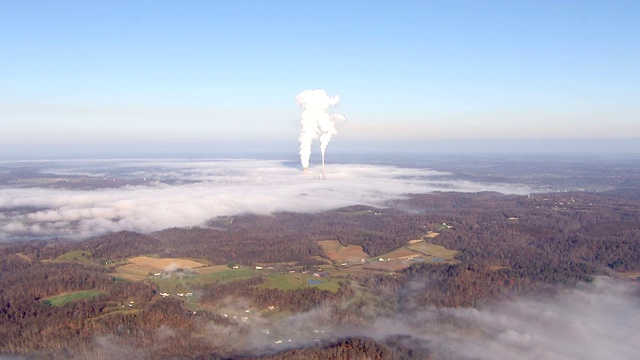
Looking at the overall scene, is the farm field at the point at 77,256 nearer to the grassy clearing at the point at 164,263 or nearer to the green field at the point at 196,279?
the grassy clearing at the point at 164,263

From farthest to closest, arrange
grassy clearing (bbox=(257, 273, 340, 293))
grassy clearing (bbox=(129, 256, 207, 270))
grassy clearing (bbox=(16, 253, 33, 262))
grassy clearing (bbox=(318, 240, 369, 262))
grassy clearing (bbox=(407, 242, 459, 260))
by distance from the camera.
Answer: grassy clearing (bbox=(407, 242, 459, 260)) → grassy clearing (bbox=(318, 240, 369, 262)) → grassy clearing (bbox=(16, 253, 33, 262)) → grassy clearing (bbox=(129, 256, 207, 270)) → grassy clearing (bbox=(257, 273, 340, 293))

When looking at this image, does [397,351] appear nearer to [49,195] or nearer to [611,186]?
[49,195]

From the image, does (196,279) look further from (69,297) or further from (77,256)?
(77,256)

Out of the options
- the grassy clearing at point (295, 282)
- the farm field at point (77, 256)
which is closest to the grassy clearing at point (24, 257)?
the farm field at point (77, 256)

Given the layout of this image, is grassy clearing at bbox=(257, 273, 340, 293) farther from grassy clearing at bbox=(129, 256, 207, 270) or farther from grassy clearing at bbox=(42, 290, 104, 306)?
grassy clearing at bbox=(42, 290, 104, 306)

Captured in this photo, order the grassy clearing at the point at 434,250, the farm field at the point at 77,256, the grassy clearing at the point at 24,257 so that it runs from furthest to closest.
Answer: the grassy clearing at the point at 434,250 < the farm field at the point at 77,256 < the grassy clearing at the point at 24,257

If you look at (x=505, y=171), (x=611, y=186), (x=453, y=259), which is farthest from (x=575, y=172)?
(x=453, y=259)

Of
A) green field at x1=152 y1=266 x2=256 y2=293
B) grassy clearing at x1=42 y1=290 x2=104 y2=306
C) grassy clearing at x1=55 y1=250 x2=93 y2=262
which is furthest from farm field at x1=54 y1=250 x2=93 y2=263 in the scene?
grassy clearing at x1=42 y1=290 x2=104 y2=306

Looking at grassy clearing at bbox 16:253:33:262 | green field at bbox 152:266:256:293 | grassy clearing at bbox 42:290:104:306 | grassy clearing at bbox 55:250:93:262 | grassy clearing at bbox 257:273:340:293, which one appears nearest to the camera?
grassy clearing at bbox 42:290:104:306
